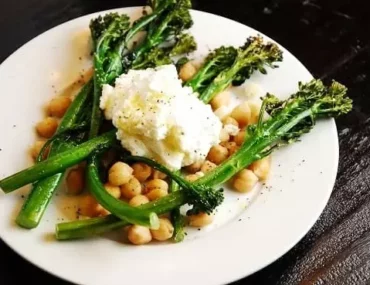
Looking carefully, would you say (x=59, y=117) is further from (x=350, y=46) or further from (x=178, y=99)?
(x=350, y=46)

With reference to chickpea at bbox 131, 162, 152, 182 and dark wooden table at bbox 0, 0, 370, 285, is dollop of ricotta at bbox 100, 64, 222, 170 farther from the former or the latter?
dark wooden table at bbox 0, 0, 370, 285

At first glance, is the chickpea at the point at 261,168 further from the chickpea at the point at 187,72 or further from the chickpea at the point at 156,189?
the chickpea at the point at 187,72

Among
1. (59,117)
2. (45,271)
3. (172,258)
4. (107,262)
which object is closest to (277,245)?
(172,258)

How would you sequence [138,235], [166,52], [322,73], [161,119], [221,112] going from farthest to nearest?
1. [322,73]
2. [166,52]
3. [221,112]
4. [161,119]
5. [138,235]

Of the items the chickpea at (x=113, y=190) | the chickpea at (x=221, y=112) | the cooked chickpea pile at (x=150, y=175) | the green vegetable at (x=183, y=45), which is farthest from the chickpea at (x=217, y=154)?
the green vegetable at (x=183, y=45)

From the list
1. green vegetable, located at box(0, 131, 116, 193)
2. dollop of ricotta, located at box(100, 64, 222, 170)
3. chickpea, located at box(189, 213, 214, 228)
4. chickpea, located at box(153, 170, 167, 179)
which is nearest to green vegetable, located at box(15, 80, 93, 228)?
green vegetable, located at box(0, 131, 116, 193)

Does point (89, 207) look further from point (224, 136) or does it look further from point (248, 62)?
point (248, 62)

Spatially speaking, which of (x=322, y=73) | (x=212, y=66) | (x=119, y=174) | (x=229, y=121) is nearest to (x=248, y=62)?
(x=212, y=66)
